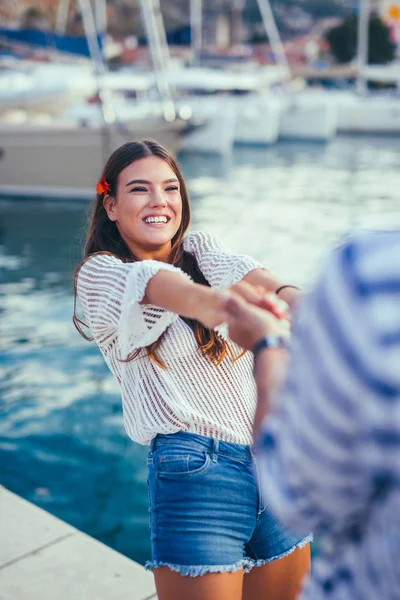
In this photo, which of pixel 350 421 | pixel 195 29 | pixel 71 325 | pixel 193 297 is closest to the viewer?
pixel 350 421

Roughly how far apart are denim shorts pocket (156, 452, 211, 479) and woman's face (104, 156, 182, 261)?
0.60 metres

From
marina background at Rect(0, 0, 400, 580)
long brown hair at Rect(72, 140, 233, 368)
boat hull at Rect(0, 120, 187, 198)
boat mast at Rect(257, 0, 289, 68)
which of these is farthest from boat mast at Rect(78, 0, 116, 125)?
boat mast at Rect(257, 0, 289, 68)

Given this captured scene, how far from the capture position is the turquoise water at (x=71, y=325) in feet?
16.5

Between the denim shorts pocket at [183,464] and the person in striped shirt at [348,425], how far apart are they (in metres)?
0.84

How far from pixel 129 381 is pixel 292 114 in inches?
1160

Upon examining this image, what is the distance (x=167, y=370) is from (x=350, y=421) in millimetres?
1129

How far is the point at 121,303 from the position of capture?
1.81 metres

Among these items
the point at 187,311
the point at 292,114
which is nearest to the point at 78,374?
the point at 187,311

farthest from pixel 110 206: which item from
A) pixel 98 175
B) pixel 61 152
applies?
pixel 61 152

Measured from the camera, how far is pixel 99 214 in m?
2.23

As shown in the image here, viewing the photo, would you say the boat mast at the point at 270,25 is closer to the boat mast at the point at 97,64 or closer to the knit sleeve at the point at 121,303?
the boat mast at the point at 97,64

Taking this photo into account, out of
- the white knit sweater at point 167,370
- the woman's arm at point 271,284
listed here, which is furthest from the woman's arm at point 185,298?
the woman's arm at point 271,284

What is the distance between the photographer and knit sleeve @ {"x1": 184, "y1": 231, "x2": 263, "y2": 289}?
1977mm

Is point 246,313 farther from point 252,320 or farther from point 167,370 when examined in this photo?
point 167,370
